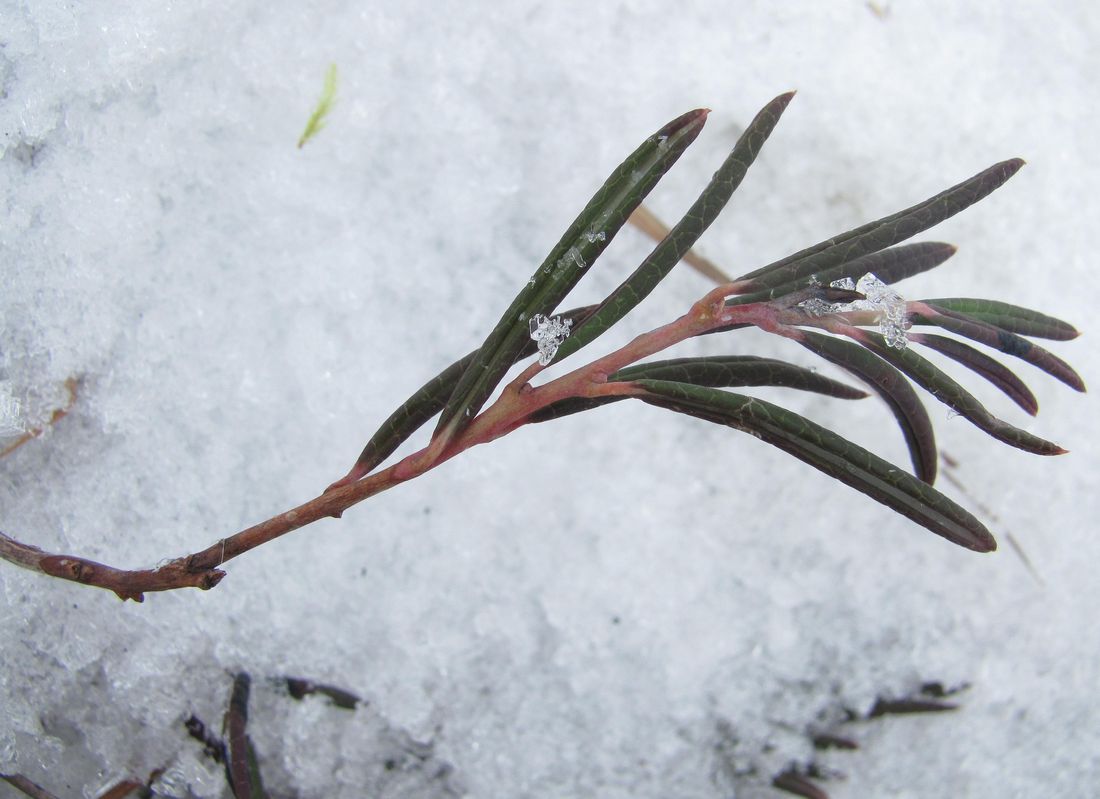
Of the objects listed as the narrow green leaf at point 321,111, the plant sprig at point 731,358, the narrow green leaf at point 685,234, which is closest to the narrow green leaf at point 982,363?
the plant sprig at point 731,358

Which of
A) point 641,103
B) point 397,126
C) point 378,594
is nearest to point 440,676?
point 378,594

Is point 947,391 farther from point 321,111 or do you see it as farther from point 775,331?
point 321,111

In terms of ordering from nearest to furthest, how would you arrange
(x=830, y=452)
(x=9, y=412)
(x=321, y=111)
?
(x=830, y=452) < (x=9, y=412) < (x=321, y=111)

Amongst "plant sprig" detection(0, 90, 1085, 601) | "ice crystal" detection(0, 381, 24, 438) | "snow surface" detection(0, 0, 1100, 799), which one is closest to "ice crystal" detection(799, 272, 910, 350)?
"plant sprig" detection(0, 90, 1085, 601)

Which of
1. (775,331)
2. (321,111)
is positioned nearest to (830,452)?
(775,331)

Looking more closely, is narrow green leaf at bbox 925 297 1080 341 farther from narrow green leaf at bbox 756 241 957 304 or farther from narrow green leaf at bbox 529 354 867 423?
narrow green leaf at bbox 529 354 867 423

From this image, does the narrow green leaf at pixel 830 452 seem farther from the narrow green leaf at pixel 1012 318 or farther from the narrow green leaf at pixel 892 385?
the narrow green leaf at pixel 1012 318

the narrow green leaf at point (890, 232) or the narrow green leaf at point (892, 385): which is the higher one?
the narrow green leaf at point (890, 232)

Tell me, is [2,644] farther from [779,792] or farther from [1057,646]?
[1057,646]
